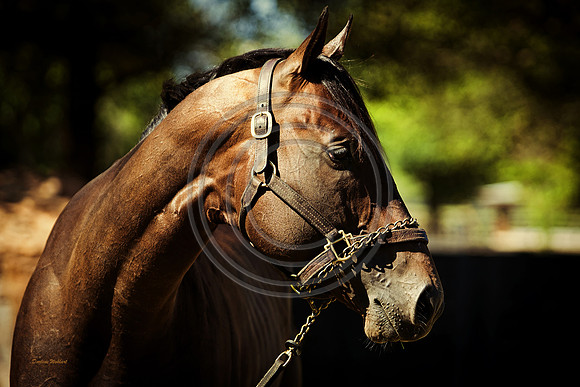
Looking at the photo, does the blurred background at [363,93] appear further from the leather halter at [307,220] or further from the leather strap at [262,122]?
the leather strap at [262,122]

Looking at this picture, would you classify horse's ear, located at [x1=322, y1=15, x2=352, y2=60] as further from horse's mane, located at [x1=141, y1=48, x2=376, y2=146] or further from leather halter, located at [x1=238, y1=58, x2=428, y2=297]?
leather halter, located at [x1=238, y1=58, x2=428, y2=297]

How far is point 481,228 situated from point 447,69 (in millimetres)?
11351

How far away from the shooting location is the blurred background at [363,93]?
15.7ft

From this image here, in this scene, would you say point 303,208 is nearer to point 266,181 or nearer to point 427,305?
point 266,181

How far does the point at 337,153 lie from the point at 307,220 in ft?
0.83

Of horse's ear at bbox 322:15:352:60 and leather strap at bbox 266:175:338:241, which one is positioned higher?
horse's ear at bbox 322:15:352:60

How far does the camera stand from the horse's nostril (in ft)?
5.62

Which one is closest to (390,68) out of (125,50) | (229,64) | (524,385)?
(125,50)

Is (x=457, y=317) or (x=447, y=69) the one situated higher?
(x=447, y=69)

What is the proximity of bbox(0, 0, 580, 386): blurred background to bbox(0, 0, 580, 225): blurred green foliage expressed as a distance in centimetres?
3

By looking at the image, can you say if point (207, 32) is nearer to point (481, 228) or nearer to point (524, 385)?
point (524, 385)

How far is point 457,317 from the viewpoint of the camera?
4992 mm

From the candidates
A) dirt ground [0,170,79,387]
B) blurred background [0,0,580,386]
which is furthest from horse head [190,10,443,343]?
dirt ground [0,170,79,387]

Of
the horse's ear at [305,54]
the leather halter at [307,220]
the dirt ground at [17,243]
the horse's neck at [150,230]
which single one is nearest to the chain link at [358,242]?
the leather halter at [307,220]
